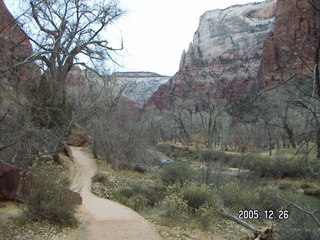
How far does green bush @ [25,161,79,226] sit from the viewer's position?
6031mm

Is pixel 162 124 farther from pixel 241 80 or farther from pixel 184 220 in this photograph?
pixel 184 220

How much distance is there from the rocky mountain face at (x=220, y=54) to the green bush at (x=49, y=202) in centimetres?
8290

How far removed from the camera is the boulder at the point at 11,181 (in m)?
6.67

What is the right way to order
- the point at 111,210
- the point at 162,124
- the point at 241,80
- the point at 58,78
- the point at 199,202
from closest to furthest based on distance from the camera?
1. the point at 111,210
2. the point at 199,202
3. the point at 58,78
4. the point at 162,124
5. the point at 241,80

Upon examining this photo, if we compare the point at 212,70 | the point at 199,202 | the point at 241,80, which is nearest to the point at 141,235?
the point at 199,202

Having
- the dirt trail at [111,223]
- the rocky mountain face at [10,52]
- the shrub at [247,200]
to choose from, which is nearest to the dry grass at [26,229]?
the dirt trail at [111,223]

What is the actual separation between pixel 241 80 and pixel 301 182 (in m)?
76.1

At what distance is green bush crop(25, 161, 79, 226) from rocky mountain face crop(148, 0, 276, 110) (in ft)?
272

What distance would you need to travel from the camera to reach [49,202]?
6102mm

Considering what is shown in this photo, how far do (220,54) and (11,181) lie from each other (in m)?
112

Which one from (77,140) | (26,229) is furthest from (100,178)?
(77,140)

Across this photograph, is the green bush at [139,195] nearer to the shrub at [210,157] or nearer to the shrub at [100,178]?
the shrub at [100,178]

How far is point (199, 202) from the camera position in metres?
9.43

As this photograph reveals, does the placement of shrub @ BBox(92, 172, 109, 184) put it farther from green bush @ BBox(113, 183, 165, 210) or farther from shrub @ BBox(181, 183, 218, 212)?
shrub @ BBox(181, 183, 218, 212)
